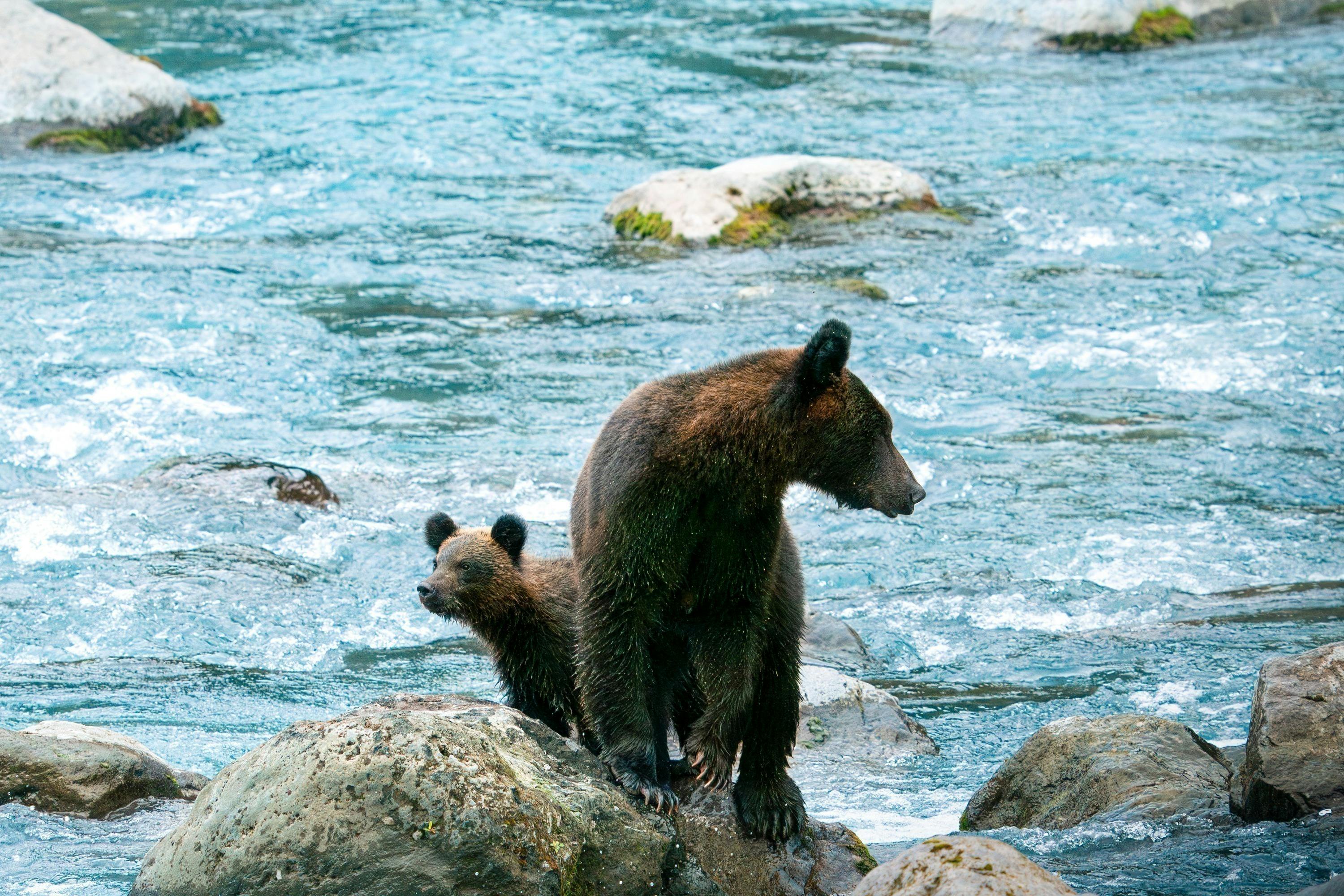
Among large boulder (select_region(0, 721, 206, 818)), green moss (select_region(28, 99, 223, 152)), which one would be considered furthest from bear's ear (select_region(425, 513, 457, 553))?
green moss (select_region(28, 99, 223, 152))

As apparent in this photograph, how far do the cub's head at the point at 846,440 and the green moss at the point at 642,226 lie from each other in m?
11.1

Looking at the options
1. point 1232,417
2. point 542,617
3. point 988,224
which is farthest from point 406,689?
point 988,224

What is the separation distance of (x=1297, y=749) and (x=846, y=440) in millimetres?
2488

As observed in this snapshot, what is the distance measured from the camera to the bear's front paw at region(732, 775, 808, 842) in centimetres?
581

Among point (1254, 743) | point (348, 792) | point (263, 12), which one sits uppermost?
point (263, 12)

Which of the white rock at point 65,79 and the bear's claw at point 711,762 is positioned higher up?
the white rock at point 65,79

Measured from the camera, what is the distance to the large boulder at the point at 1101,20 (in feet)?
79.2

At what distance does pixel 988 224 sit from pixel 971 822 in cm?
1091

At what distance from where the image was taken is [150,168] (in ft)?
62.0

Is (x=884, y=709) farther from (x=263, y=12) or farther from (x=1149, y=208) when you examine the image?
(x=263, y=12)

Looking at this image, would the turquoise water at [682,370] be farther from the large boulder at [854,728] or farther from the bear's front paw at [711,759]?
the bear's front paw at [711,759]

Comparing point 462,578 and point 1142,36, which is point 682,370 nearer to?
point 462,578

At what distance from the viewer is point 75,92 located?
19359 millimetres

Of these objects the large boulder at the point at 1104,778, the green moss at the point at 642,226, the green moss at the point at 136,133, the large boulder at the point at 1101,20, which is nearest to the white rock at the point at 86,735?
the large boulder at the point at 1104,778
